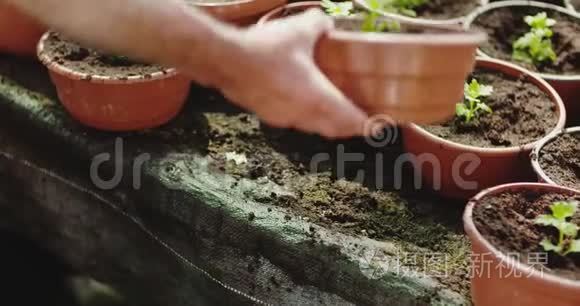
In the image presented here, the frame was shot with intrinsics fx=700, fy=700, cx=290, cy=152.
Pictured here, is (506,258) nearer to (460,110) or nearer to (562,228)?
(562,228)

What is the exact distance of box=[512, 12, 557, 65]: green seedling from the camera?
253cm

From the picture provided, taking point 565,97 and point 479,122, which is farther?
point 565,97

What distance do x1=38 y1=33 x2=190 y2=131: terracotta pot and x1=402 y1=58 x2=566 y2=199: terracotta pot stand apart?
807 millimetres

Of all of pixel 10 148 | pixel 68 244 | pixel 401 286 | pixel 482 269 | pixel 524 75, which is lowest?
pixel 68 244

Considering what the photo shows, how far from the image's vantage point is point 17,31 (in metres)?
2.74

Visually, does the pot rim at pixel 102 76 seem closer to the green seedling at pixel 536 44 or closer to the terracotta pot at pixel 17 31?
the terracotta pot at pixel 17 31

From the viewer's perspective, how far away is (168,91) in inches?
93.1

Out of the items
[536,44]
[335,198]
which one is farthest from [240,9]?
[536,44]

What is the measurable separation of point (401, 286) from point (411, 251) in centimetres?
14

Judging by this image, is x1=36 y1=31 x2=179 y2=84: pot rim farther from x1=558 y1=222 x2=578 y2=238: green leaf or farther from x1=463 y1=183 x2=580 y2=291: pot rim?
x1=558 y1=222 x2=578 y2=238: green leaf

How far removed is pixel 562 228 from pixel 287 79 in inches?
29.7

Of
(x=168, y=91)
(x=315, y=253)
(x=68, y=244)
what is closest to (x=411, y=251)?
(x=315, y=253)

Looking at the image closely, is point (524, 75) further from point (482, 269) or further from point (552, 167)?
point (482, 269)

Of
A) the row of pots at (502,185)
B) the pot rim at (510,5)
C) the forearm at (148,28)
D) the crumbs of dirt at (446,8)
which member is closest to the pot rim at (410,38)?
the row of pots at (502,185)
